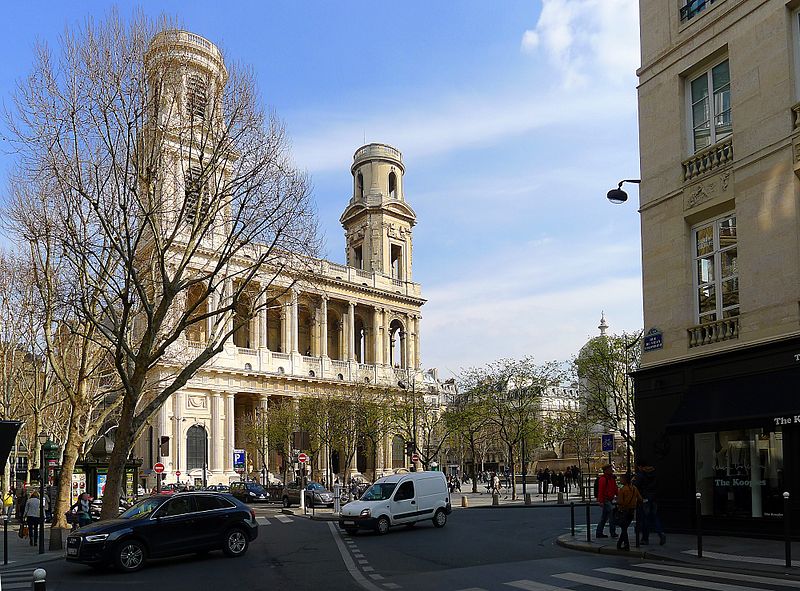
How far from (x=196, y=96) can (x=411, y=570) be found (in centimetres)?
1607

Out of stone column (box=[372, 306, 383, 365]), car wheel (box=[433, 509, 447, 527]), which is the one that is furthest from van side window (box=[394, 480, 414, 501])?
stone column (box=[372, 306, 383, 365])

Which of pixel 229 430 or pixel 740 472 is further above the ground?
pixel 740 472

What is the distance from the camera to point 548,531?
24656 mm

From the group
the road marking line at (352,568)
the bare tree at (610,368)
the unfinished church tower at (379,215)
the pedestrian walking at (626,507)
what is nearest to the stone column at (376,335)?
the unfinished church tower at (379,215)

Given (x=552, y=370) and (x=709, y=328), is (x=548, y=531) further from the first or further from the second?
(x=552, y=370)

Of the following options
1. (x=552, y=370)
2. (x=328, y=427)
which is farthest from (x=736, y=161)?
(x=328, y=427)

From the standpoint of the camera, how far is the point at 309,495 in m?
45.6

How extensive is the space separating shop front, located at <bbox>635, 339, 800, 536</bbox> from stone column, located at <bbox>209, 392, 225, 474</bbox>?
51.5m

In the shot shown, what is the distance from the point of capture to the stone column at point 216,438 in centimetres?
6831

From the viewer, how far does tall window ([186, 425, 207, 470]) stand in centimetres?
6725

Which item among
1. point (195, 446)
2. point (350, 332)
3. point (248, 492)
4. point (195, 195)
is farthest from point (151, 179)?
point (350, 332)

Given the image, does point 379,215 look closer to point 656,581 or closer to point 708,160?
point 708,160

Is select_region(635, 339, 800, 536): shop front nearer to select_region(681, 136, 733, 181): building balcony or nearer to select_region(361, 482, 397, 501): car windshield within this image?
select_region(681, 136, 733, 181): building balcony

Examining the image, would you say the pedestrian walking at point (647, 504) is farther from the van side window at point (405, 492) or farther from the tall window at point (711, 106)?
the tall window at point (711, 106)
